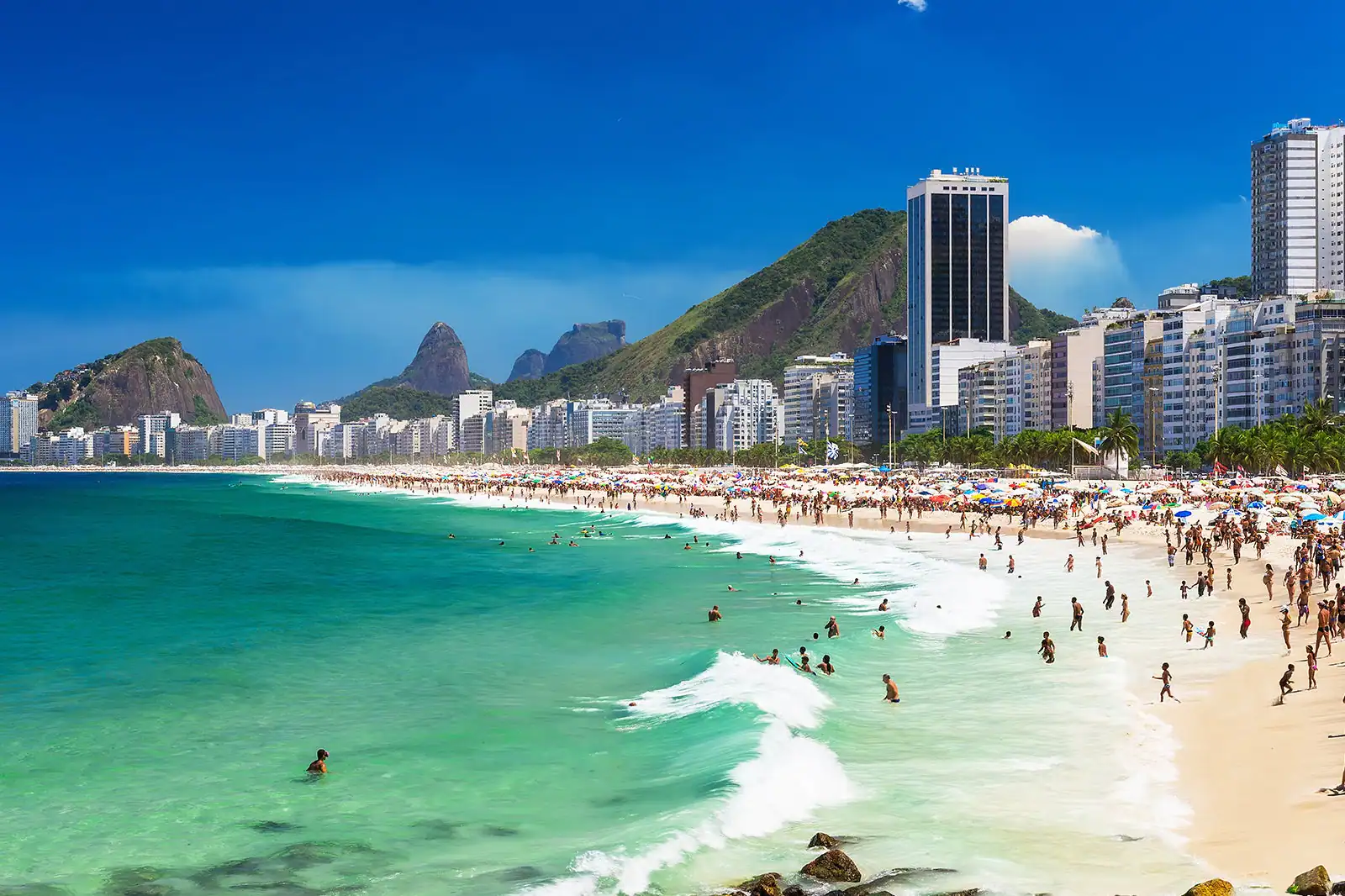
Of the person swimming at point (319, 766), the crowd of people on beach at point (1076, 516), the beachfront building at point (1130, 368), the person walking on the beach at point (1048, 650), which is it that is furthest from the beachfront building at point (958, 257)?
the person swimming at point (319, 766)

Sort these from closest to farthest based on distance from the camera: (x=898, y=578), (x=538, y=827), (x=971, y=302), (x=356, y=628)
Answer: (x=538, y=827) < (x=356, y=628) < (x=898, y=578) < (x=971, y=302)

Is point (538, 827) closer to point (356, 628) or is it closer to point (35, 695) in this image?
point (35, 695)

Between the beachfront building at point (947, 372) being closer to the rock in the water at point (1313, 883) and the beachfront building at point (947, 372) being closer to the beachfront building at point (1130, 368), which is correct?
the beachfront building at point (1130, 368)

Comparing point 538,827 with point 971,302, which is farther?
point 971,302

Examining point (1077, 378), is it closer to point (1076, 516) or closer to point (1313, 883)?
point (1076, 516)

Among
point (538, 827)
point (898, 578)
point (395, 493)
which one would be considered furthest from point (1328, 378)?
point (395, 493)

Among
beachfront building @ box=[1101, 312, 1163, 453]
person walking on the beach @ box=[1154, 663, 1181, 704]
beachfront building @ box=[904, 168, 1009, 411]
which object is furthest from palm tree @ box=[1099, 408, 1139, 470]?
beachfront building @ box=[904, 168, 1009, 411]
